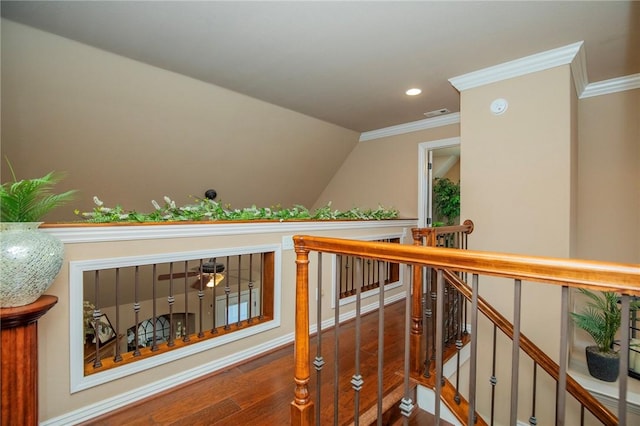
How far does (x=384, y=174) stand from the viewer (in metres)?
5.08

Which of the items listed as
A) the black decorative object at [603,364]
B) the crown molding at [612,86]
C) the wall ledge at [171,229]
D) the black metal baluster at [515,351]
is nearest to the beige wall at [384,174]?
the crown molding at [612,86]

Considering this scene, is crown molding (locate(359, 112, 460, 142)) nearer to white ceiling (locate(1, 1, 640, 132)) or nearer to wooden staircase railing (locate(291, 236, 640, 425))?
white ceiling (locate(1, 1, 640, 132))

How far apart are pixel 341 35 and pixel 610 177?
3.01m

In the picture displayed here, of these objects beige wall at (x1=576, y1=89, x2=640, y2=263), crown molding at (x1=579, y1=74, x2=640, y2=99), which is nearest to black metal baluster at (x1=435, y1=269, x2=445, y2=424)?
beige wall at (x1=576, y1=89, x2=640, y2=263)

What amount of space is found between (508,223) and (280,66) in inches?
102

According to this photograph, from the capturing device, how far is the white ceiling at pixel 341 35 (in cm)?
205

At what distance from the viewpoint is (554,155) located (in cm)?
267

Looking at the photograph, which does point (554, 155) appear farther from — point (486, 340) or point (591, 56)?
point (486, 340)

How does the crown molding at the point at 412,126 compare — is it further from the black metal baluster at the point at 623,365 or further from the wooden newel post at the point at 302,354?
the black metal baluster at the point at 623,365

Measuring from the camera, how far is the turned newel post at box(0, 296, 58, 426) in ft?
4.07

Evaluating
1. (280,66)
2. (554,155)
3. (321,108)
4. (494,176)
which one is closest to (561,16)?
(554,155)

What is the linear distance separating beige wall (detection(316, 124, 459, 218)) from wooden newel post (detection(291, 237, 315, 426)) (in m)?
3.52

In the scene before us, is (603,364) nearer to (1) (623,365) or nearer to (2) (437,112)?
(1) (623,365)

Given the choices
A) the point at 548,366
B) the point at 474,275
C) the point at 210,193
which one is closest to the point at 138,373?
the point at 474,275
